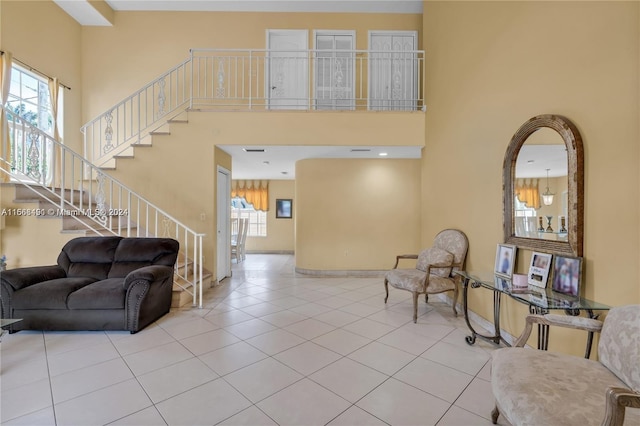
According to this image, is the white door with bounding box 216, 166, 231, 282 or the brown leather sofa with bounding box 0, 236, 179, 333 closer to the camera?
the brown leather sofa with bounding box 0, 236, 179, 333


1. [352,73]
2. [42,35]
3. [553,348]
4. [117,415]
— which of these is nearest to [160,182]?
[42,35]

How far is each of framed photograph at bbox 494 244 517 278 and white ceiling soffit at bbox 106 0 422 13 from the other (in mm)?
5205

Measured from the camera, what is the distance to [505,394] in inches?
53.6

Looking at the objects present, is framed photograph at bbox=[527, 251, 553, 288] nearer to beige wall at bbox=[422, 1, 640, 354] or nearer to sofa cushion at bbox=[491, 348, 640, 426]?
beige wall at bbox=[422, 1, 640, 354]

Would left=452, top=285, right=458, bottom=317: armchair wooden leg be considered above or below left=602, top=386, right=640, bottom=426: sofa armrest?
below

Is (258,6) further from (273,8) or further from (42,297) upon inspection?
(42,297)

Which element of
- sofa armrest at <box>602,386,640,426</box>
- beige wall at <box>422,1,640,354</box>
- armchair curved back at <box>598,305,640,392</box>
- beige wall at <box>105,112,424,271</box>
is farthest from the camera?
beige wall at <box>105,112,424,271</box>

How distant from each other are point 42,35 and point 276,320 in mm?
6306

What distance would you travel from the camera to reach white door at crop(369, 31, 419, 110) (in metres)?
5.63

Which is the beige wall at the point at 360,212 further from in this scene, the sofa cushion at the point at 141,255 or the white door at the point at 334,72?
the sofa cushion at the point at 141,255

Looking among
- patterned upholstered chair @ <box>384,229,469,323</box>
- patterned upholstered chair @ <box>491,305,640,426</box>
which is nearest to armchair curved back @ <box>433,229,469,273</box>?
patterned upholstered chair @ <box>384,229,469,323</box>

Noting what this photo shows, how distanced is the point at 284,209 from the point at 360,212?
420cm

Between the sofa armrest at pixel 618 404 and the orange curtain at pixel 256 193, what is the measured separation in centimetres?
883

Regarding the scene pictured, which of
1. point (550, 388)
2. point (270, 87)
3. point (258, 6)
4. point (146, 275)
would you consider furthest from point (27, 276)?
point (258, 6)
